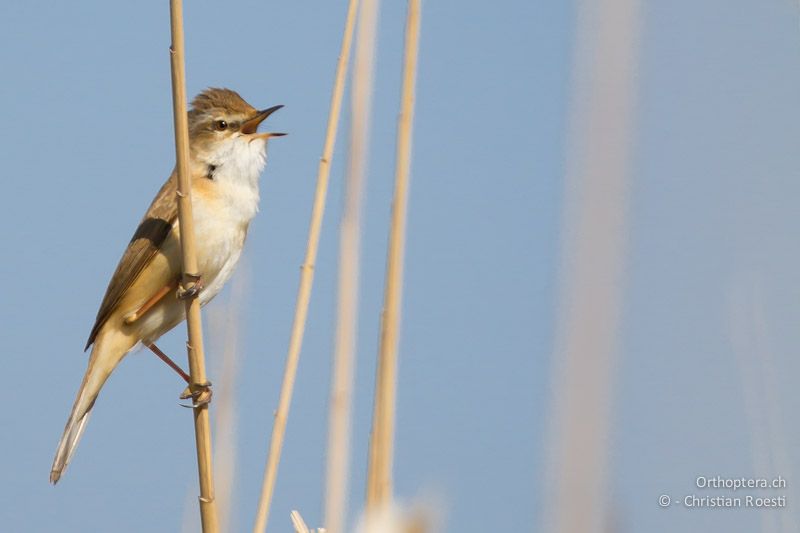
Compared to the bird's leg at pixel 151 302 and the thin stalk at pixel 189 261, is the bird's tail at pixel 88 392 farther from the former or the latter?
the thin stalk at pixel 189 261

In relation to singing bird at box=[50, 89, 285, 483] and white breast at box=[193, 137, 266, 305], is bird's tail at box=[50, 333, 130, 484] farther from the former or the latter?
white breast at box=[193, 137, 266, 305]

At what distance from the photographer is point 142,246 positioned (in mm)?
3701

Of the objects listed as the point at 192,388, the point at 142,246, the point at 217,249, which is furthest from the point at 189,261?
the point at 142,246

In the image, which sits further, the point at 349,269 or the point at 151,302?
the point at 151,302

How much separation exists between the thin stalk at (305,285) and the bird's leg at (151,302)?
1.27 meters

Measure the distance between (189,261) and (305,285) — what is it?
0.35 m

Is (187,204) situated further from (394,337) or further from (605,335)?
(605,335)

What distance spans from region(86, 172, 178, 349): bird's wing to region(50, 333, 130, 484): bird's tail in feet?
0.34

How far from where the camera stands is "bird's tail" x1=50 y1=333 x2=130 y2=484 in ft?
11.4

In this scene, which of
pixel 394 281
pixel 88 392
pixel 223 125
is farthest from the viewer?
pixel 223 125

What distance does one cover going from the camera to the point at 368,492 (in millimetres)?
2205

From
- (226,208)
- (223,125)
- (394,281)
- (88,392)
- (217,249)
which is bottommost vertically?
(88,392)

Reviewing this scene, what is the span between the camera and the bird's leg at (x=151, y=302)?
3.71 metres

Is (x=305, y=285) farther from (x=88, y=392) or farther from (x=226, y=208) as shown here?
(x=88, y=392)
